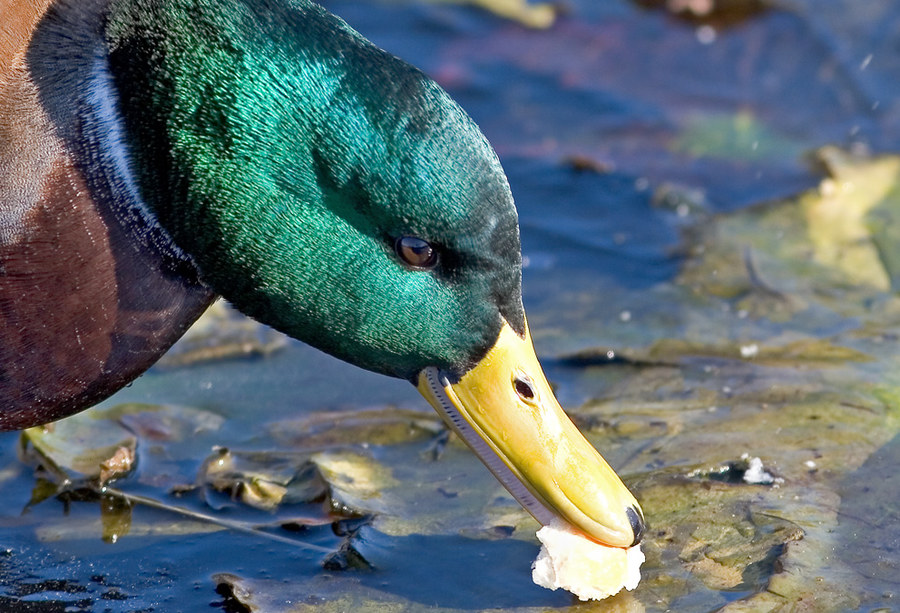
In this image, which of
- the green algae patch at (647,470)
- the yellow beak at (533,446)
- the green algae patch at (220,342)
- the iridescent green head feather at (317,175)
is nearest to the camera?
the iridescent green head feather at (317,175)

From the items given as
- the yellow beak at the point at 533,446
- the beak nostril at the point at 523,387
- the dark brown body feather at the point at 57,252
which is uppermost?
the dark brown body feather at the point at 57,252

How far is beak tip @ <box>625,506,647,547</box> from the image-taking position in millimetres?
3436

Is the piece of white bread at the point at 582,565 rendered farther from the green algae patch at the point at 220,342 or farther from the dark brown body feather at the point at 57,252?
the green algae patch at the point at 220,342

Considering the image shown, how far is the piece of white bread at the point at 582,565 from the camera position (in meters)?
3.44

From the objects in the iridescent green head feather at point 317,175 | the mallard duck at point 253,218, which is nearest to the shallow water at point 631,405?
the mallard duck at point 253,218

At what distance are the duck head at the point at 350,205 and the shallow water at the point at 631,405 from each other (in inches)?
18.7

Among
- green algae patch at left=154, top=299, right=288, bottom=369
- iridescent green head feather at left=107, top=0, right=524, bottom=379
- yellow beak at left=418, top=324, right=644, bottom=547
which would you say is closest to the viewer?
iridescent green head feather at left=107, top=0, right=524, bottom=379

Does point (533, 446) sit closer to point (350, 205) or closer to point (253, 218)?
point (350, 205)

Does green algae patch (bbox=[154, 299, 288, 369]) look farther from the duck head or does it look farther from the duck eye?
the duck eye

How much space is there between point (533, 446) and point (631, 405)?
1270 mm

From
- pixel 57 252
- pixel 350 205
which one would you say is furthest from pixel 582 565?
pixel 57 252

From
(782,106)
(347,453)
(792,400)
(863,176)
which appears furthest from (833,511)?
(782,106)

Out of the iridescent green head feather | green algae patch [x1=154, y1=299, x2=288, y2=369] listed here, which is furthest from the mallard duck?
green algae patch [x1=154, y1=299, x2=288, y2=369]

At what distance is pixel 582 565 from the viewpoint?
3.43 meters
